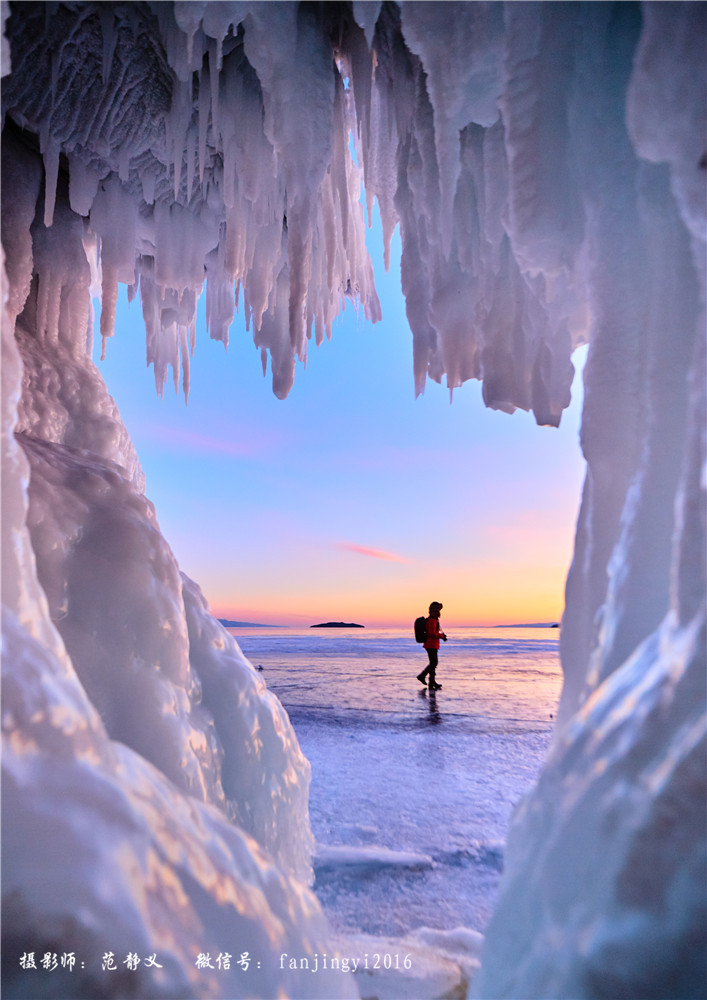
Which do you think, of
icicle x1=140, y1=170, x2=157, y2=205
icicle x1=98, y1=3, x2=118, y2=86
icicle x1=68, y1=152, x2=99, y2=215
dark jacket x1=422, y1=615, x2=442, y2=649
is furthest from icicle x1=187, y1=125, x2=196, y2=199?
dark jacket x1=422, y1=615, x2=442, y2=649

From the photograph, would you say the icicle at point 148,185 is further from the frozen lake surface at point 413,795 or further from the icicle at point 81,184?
the frozen lake surface at point 413,795

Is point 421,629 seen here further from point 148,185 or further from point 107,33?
point 107,33

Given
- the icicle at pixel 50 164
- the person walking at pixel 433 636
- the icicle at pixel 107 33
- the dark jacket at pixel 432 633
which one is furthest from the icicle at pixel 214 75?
the dark jacket at pixel 432 633

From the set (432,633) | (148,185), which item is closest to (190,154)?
(148,185)

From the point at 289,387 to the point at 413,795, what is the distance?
110 inches

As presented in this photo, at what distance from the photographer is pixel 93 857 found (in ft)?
3.26

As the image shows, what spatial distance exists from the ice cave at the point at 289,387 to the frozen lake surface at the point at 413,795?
1.19ft

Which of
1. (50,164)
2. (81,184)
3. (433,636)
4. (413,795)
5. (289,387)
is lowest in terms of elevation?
(413,795)

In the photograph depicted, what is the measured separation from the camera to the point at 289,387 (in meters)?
3.63

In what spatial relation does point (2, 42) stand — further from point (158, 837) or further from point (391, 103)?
point (158, 837)

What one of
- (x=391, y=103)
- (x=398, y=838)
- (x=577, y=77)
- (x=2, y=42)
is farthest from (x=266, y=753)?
(x=391, y=103)

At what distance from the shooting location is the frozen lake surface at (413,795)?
2268 mm

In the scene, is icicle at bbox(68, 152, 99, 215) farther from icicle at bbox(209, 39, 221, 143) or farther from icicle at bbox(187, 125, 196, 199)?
icicle at bbox(209, 39, 221, 143)

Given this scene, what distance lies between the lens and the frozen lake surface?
227cm
